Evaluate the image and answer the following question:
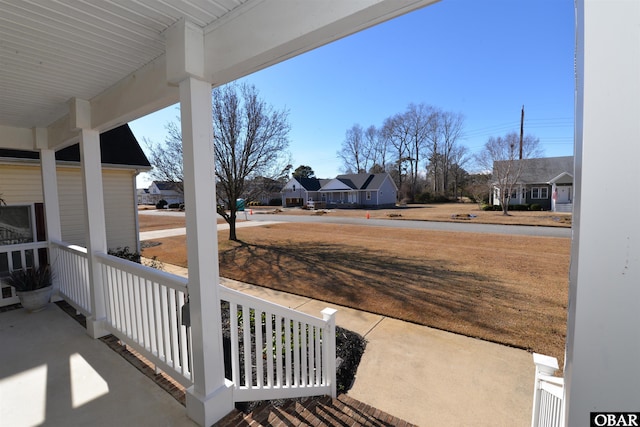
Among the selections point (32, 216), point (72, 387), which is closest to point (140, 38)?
point (72, 387)

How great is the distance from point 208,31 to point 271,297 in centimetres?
478

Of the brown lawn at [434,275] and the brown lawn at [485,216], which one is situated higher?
the brown lawn at [485,216]

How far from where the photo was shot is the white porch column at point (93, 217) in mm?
3350

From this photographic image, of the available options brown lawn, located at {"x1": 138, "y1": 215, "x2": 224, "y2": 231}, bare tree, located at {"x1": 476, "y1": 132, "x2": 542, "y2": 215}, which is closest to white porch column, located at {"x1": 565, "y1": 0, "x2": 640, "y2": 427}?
brown lawn, located at {"x1": 138, "y1": 215, "x2": 224, "y2": 231}

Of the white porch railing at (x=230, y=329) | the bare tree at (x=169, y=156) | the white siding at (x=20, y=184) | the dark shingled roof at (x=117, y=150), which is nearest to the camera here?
the white porch railing at (x=230, y=329)

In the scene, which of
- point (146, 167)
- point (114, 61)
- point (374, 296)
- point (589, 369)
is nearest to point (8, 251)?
point (146, 167)

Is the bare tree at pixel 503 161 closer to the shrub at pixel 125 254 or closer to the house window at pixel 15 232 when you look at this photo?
the shrub at pixel 125 254

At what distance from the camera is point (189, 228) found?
2084 millimetres

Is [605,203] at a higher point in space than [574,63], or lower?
lower

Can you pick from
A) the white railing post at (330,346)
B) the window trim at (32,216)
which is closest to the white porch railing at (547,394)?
the white railing post at (330,346)

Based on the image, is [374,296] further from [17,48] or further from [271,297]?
[17,48]

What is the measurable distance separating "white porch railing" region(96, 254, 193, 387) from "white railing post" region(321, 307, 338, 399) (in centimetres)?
130

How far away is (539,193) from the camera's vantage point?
81.3 ft

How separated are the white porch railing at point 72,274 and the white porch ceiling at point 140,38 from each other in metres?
2.11
